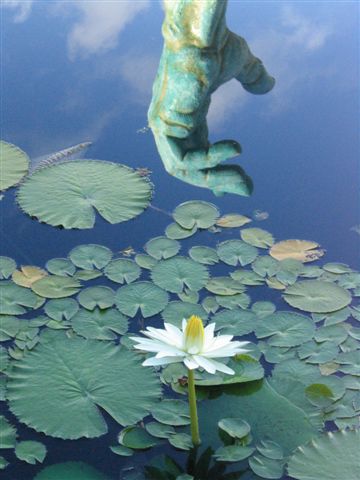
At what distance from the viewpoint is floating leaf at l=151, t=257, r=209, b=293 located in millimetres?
1569

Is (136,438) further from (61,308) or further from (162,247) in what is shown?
(162,247)

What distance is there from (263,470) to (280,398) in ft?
0.49

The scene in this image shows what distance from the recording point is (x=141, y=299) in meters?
1.53

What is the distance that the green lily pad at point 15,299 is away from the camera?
1506mm

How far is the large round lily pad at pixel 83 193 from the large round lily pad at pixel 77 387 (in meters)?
0.41

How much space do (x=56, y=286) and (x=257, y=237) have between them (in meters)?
0.43

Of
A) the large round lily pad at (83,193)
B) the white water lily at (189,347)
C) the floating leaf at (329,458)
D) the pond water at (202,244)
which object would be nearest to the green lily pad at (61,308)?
the pond water at (202,244)

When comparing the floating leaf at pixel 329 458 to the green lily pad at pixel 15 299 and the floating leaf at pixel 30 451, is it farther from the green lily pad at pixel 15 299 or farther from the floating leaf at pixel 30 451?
the green lily pad at pixel 15 299

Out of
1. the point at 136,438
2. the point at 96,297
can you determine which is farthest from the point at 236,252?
the point at 136,438

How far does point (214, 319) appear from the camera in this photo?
148 centimetres

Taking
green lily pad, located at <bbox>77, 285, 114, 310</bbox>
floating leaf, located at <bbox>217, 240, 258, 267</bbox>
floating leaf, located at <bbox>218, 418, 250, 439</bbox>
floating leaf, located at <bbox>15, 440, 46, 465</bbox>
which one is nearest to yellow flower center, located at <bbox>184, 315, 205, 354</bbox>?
floating leaf, located at <bbox>218, 418, 250, 439</bbox>

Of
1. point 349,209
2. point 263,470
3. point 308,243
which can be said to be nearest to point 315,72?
point 349,209

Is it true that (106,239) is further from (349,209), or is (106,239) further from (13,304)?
(349,209)

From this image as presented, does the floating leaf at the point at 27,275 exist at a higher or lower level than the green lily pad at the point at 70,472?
higher
